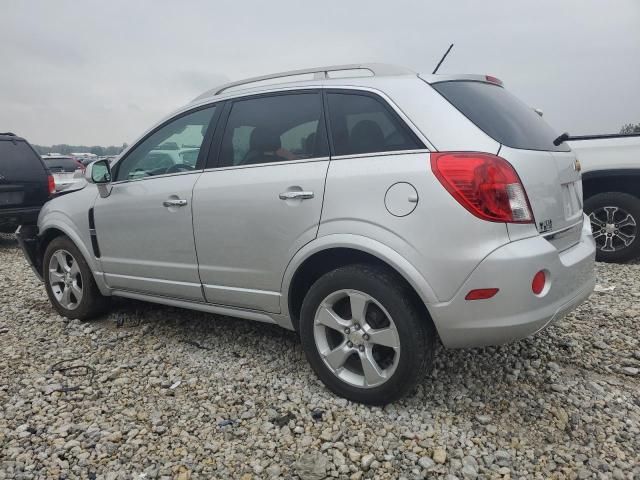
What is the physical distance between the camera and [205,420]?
103 inches

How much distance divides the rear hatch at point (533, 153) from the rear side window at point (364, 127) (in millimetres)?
287

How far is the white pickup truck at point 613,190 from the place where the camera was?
17.2 ft

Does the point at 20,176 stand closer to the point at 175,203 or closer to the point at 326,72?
the point at 175,203

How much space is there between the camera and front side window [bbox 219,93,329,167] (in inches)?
108

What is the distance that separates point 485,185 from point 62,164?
14.1 meters

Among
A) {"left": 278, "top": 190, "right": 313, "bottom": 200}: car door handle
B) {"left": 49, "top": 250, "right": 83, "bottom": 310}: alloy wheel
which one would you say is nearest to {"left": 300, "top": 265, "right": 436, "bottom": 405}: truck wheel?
{"left": 278, "top": 190, "right": 313, "bottom": 200}: car door handle

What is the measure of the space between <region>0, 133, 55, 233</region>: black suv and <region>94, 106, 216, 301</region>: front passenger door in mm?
4521

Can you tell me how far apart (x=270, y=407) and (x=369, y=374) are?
602mm

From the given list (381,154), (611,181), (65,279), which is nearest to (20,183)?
(65,279)

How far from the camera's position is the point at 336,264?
8.90 ft

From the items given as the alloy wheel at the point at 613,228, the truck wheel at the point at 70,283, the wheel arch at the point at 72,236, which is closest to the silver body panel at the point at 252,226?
the wheel arch at the point at 72,236

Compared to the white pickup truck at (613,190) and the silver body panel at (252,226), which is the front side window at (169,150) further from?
the white pickup truck at (613,190)

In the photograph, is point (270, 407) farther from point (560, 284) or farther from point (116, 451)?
point (560, 284)

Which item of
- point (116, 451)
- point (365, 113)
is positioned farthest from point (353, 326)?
point (116, 451)
